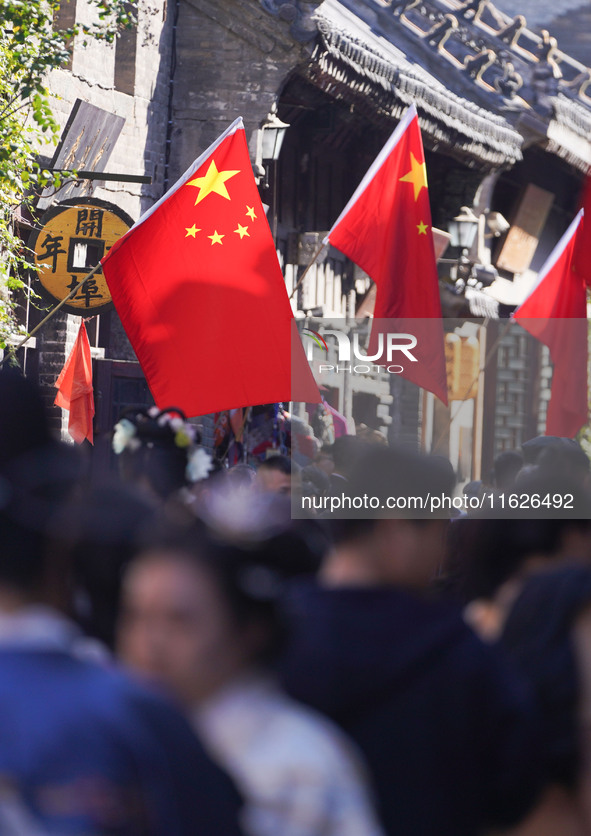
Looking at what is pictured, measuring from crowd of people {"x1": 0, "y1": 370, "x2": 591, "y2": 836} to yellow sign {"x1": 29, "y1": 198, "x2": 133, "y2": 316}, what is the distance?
7896 millimetres

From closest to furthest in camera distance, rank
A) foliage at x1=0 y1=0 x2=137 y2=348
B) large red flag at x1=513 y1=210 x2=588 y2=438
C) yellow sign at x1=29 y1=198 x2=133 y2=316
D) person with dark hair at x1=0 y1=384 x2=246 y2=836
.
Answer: person with dark hair at x1=0 y1=384 x2=246 y2=836, large red flag at x1=513 y1=210 x2=588 y2=438, foliage at x1=0 y1=0 x2=137 y2=348, yellow sign at x1=29 y1=198 x2=133 y2=316

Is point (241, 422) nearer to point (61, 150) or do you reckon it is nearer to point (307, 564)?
point (61, 150)

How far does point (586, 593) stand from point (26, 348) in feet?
35.2

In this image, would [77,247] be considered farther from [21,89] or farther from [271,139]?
[271,139]

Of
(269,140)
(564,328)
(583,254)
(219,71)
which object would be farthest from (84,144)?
(564,328)

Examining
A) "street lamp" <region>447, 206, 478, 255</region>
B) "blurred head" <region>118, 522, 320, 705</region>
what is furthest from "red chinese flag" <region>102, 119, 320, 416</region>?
"street lamp" <region>447, 206, 478, 255</region>

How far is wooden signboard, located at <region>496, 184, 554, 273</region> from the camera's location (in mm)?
23797

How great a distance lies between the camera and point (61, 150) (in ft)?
42.5

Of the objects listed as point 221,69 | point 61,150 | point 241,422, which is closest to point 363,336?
point 241,422

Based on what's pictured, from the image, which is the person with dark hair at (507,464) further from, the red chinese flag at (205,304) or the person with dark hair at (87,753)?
the person with dark hair at (87,753)

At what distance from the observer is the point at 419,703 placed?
269 centimetres

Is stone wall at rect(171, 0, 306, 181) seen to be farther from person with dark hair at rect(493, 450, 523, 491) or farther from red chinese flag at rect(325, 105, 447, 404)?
person with dark hair at rect(493, 450, 523, 491)

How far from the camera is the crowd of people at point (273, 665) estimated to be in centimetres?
186

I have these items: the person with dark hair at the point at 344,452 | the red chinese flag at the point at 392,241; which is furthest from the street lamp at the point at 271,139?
the person with dark hair at the point at 344,452
